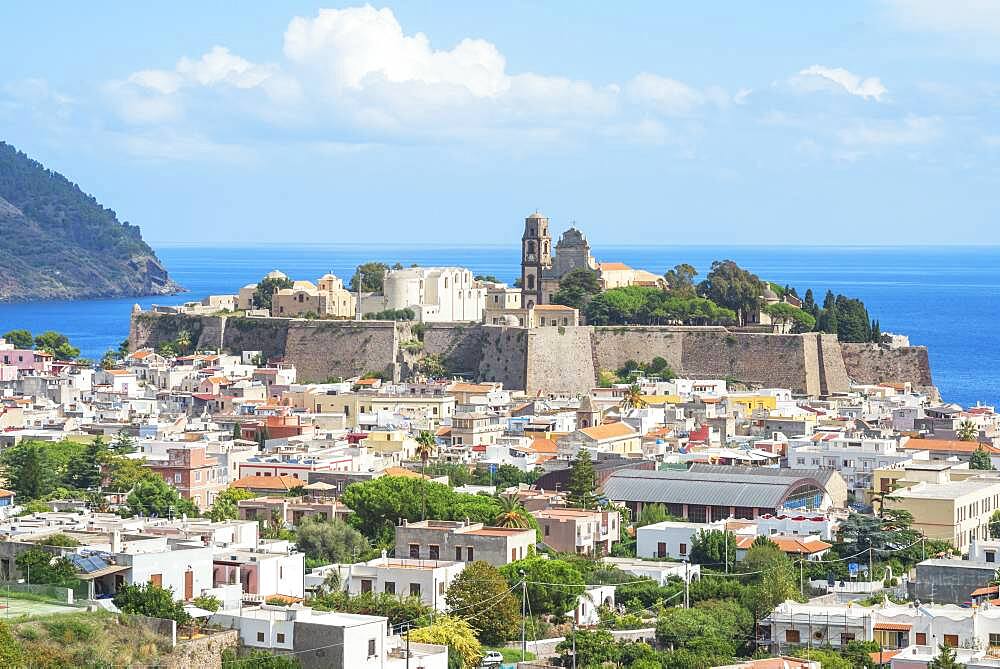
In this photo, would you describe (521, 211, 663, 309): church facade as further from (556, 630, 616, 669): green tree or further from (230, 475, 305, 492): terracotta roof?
(556, 630, 616, 669): green tree

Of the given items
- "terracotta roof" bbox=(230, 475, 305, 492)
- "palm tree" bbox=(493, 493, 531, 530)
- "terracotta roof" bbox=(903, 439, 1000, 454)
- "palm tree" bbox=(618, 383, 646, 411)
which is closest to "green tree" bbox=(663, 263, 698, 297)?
"palm tree" bbox=(618, 383, 646, 411)

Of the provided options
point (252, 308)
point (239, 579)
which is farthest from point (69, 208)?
point (239, 579)

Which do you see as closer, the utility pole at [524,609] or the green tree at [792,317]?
the utility pole at [524,609]

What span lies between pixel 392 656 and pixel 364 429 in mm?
26707

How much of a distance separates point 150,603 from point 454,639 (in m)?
3.73

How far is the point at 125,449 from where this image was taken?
43.4 metres

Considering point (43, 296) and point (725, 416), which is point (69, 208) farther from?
point (725, 416)

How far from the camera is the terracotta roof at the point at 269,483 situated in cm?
3991

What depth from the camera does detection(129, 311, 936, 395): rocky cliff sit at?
64.2 m

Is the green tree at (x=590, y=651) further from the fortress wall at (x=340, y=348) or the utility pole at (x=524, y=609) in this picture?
the fortress wall at (x=340, y=348)

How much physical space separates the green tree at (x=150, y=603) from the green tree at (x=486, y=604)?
4.35 meters

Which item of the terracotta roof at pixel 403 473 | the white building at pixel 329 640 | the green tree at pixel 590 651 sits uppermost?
the terracotta roof at pixel 403 473

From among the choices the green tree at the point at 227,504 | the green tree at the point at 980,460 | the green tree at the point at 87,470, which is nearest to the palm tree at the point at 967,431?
the green tree at the point at 980,460

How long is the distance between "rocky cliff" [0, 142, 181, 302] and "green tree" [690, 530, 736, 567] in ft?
471
